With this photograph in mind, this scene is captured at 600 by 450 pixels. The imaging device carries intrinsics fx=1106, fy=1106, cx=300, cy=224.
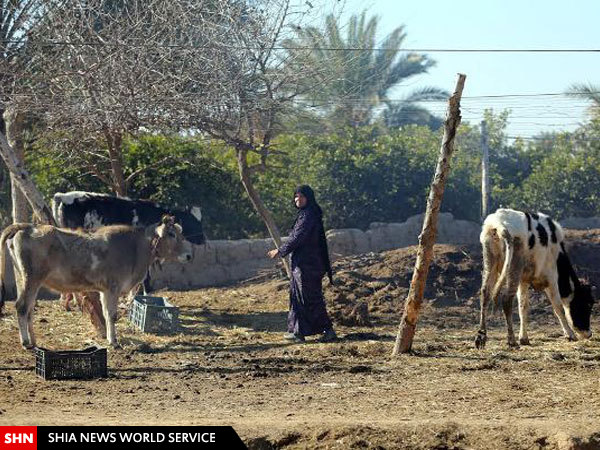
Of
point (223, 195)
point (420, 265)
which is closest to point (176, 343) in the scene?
point (420, 265)

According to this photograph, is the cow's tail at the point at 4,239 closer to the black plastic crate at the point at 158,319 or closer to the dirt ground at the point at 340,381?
the dirt ground at the point at 340,381

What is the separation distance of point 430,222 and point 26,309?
5.38 meters

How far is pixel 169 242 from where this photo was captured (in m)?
16.4

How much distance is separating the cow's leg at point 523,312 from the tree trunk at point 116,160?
7754 mm

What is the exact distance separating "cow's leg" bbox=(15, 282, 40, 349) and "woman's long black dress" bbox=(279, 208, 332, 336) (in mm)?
3501

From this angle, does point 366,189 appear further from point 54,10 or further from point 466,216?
point 54,10

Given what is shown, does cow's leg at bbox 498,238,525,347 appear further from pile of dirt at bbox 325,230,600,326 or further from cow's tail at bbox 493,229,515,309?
pile of dirt at bbox 325,230,600,326

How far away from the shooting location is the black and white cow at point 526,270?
48.9ft

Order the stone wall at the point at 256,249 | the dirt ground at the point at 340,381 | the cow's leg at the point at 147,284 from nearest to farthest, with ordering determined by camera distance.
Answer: the dirt ground at the point at 340,381 → the cow's leg at the point at 147,284 → the stone wall at the point at 256,249

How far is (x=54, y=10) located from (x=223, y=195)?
8.94 metres

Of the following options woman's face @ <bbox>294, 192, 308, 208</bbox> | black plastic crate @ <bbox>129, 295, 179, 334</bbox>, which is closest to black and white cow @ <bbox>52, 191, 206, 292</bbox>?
black plastic crate @ <bbox>129, 295, 179, 334</bbox>

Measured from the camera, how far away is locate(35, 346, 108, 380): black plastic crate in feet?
40.6

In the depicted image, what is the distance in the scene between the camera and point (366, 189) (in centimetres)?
2777

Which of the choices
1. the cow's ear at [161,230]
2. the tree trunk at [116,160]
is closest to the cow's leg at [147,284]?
the tree trunk at [116,160]
